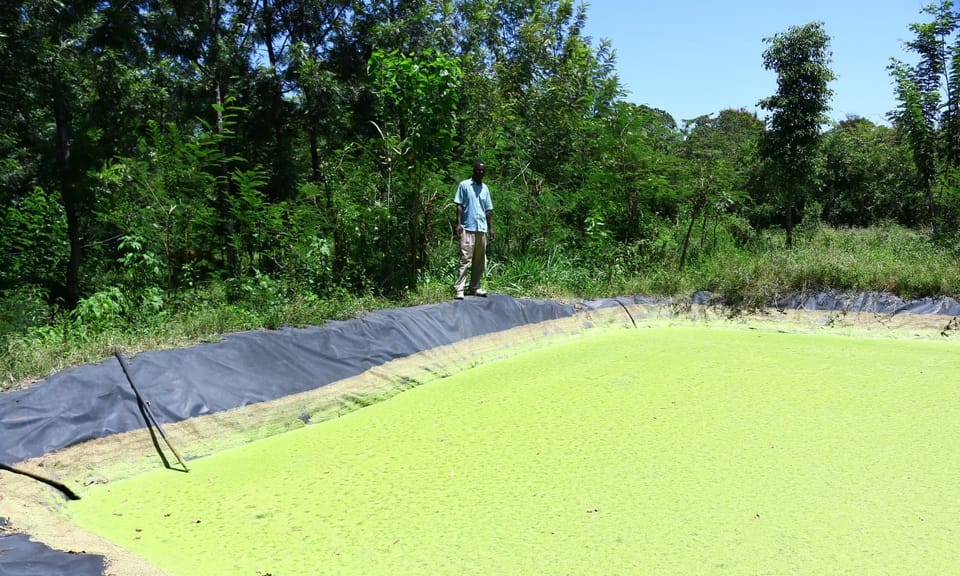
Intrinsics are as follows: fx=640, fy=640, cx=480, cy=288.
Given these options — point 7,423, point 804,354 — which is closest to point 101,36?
point 7,423

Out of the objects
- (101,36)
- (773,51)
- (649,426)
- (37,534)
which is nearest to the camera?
(37,534)

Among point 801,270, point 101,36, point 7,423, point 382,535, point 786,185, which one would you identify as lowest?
point 382,535

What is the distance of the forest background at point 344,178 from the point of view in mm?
4719

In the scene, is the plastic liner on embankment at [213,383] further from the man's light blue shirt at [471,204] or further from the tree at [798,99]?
the tree at [798,99]

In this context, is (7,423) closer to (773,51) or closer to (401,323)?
(401,323)

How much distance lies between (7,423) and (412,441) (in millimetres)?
1740

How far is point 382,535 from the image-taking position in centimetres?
228

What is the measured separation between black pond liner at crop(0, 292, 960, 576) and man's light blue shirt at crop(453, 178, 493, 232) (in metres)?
0.65

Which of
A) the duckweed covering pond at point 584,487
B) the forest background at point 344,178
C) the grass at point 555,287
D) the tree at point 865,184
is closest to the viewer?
the duckweed covering pond at point 584,487

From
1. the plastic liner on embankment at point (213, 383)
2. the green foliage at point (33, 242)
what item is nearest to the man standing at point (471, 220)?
the plastic liner on embankment at point (213, 383)

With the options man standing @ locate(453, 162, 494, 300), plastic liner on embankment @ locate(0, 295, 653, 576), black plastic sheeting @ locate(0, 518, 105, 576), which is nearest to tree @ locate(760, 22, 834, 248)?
man standing @ locate(453, 162, 494, 300)

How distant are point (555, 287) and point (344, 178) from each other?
2342mm

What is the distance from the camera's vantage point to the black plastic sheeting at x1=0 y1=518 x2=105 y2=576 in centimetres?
182

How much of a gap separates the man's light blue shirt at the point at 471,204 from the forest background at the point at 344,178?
0.44 m
